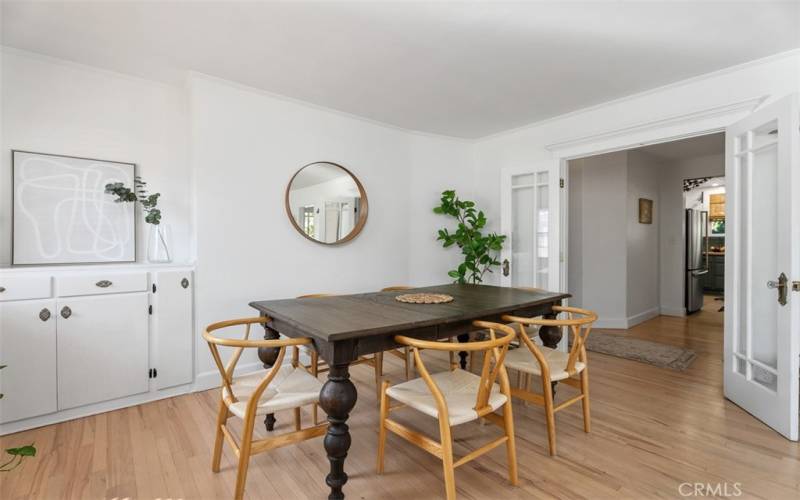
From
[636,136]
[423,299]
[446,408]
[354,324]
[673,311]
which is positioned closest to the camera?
[446,408]

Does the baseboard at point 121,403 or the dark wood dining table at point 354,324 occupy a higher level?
the dark wood dining table at point 354,324


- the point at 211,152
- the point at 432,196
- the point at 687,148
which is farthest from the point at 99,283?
the point at 687,148

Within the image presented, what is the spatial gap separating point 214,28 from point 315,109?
137 centimetres

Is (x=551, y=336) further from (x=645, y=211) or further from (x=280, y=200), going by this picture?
(x=645, y=211)

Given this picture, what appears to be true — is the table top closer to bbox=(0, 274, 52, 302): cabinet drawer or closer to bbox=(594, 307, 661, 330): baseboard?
bbox=(0, 274, 52, 302): cabinet drawer

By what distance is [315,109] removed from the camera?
3.79 metres

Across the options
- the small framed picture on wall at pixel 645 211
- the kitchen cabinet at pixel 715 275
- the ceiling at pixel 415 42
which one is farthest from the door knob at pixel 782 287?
the kitchen cabinet at pixel 715 275

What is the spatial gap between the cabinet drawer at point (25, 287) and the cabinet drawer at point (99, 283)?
62 mm

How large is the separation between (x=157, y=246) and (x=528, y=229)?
3641 millimetres

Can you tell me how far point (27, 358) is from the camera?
2408 millimetres

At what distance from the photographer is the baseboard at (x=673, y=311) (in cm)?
608

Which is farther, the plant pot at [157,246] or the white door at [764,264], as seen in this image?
the plant pot at [157,246]

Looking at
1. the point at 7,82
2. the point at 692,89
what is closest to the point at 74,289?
the point at 7,82

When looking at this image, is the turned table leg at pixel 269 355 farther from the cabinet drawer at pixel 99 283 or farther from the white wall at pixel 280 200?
the cabinet drawer at pixel 99 283
